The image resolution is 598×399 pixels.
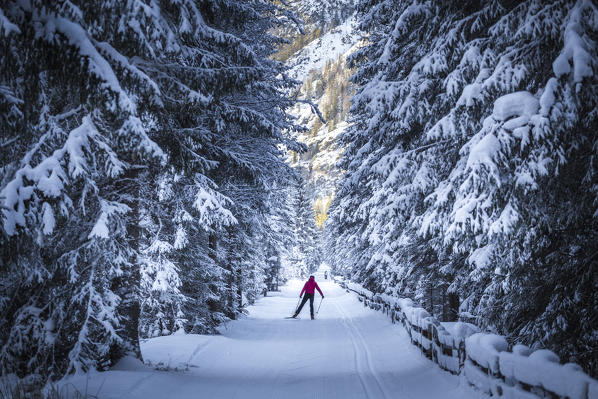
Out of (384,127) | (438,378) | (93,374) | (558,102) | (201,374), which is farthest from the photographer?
(384,127)

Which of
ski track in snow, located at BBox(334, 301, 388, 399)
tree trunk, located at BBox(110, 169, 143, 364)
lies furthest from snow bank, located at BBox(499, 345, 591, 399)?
tree trunk, located at BBox(110, 169, 143, 364)

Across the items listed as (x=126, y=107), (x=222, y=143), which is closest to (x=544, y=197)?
(x=126, y=107)

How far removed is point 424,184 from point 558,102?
10.8 feet

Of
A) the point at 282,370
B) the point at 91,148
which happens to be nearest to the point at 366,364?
the point at 282,370

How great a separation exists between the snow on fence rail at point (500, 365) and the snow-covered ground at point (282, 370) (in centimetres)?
28

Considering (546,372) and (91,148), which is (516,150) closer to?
(546,372)

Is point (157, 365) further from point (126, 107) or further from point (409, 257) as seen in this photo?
point (409, 257)

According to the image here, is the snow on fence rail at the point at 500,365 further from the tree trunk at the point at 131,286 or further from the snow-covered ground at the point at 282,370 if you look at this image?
the tree trunk at the point at 131,286

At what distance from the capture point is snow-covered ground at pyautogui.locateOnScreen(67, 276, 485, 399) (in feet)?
18.5

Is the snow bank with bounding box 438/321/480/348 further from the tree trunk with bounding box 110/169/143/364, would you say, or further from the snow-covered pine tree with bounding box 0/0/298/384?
the tree trunk with bounding box 110/169/143/364

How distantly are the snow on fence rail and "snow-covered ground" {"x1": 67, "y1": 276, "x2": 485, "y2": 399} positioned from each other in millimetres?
280

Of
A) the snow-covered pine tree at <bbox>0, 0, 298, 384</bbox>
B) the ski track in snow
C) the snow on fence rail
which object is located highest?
the snow-covered pine tree at <bbox>0, 0, 298, 384</bbox>

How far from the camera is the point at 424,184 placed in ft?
24.2

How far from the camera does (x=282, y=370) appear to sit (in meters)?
7.54
